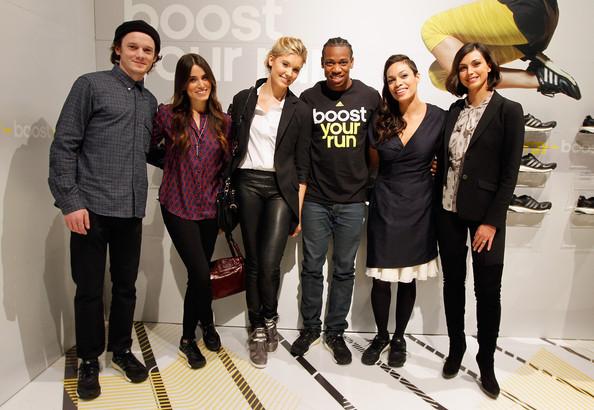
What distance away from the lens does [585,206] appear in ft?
9.18

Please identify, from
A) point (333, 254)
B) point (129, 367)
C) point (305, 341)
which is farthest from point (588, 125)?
point (129, 367)

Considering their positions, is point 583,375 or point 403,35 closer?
point 583,375

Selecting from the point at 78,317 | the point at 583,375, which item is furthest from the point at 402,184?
the point at 78,317

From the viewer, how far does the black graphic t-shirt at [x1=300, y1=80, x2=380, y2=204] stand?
95.0 inches

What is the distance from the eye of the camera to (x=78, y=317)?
6.95 ft

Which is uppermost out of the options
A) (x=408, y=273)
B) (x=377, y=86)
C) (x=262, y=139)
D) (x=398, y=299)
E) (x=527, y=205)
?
(x=377, y=86)

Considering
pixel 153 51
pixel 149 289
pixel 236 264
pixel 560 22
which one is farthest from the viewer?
pixel 149 289

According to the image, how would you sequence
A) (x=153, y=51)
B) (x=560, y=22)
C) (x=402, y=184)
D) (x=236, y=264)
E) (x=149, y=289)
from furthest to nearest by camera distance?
(x=149, y=289)
(x=560, y=22)
(x=236, y=264)
(x=402, y=184)
(x=153, y=51)

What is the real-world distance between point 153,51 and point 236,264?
4.38ft

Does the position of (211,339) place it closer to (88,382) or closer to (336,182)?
(88,382)

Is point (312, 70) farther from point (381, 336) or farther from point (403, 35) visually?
point (381, 336)

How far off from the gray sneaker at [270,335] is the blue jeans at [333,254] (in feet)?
0.80

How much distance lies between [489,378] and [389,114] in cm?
165

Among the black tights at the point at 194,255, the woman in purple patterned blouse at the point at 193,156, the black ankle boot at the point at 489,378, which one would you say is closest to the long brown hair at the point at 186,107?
the woman in purple patterned blouse at the point at 193,156
